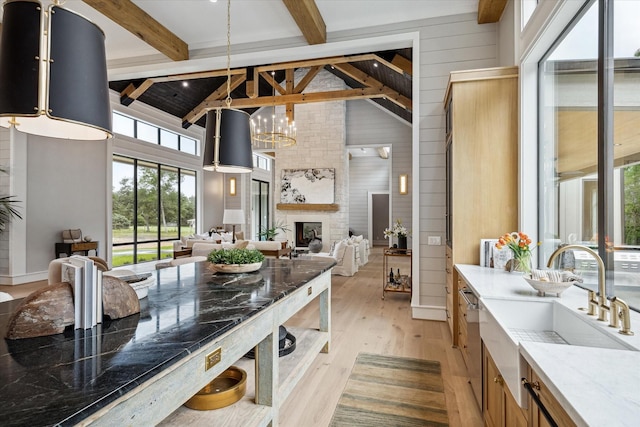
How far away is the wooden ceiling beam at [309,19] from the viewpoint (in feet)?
12.0

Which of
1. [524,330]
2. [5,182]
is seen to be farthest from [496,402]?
[5,182]

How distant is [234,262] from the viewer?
7.40ft

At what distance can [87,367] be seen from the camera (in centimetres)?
92

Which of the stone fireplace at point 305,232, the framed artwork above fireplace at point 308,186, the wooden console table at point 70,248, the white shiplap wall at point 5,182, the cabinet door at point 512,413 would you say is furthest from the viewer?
the stone fireplace at point 305,232

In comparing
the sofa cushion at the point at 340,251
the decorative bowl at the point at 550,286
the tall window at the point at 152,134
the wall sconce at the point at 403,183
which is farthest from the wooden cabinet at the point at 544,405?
the wall sconce at the point at 403,183

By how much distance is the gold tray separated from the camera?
5.28ft

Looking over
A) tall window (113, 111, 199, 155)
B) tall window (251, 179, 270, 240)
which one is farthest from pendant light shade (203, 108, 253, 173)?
tall window (251, 179, 270, 240)

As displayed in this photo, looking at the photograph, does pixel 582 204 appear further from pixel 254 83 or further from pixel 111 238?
pixel 111 238

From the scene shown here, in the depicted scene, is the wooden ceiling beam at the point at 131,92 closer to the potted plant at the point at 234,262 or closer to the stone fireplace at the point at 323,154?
the stone fireplace at the point at 323,154

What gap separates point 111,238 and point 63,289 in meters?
7.54

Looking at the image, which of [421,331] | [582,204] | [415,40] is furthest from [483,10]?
[421,331]

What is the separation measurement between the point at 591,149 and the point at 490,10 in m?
2.35

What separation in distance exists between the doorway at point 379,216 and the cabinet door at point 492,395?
12145 millimetres

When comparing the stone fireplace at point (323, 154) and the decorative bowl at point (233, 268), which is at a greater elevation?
the stone fireplace at point (323, 154)
